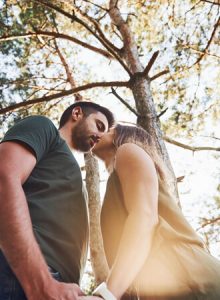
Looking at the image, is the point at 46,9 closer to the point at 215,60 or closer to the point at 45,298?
the point at 215,60

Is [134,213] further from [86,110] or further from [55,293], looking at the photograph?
[86,110]

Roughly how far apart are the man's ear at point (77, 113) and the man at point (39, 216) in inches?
22.0

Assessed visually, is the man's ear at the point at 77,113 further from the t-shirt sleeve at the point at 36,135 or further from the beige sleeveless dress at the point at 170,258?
the beige sleeveless dress at the point at 170,258

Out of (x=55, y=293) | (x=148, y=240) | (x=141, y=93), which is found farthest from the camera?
(x=141, y=93)

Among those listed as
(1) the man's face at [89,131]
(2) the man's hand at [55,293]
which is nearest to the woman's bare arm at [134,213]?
(2) the man's hand at [55,293]

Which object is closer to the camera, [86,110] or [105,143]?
[105,143]

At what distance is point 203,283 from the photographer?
147 centimetres

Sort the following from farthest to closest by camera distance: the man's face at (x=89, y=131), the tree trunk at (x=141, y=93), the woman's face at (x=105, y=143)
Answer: the tree trunk at (x=141, y=93), the man's face at (x=89, y=131), the woman's face at (x=105, y=143)

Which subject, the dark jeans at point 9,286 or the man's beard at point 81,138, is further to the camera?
the man's beard at point 81,138

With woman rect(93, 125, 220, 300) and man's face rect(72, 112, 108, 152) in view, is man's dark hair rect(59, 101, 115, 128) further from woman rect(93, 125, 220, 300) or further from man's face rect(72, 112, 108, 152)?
woman rect(93, 125, 220, 300)

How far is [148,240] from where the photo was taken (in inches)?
62.3

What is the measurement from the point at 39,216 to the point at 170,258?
1.68 ft

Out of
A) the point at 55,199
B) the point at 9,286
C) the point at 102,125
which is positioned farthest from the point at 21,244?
the point at 102,125

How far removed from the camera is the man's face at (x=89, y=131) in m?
2.33
